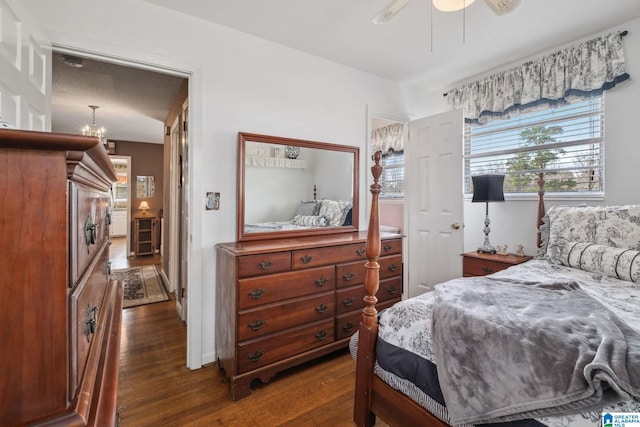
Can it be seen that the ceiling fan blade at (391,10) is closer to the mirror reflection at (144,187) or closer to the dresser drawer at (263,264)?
the dresser drawer at (263,264)

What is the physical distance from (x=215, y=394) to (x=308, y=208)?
1582 mm

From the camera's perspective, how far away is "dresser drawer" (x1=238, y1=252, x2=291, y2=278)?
191 cm

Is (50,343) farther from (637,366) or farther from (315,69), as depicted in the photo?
(315,69)

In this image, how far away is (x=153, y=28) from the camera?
2.07 metres

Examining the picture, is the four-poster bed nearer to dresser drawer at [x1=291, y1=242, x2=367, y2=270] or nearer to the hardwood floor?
the hardwood floor

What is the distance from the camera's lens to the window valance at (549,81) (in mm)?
2367

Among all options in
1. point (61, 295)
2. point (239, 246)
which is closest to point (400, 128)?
point (239, 246)

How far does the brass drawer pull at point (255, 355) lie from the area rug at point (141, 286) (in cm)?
198

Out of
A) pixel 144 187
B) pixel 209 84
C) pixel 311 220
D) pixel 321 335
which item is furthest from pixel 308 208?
pixel 144 187

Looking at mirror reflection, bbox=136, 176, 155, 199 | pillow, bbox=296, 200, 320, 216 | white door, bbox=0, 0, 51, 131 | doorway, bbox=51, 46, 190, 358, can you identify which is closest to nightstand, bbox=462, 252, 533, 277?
pillow, bbox=296, 200, 320, 216

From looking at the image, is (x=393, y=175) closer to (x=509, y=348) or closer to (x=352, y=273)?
(x=352, y=273)

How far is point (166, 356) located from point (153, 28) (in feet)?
8.07

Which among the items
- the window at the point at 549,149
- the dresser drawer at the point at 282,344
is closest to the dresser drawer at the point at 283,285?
the dresser drawer at the point at 282,344

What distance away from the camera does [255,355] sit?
1.94 meters
